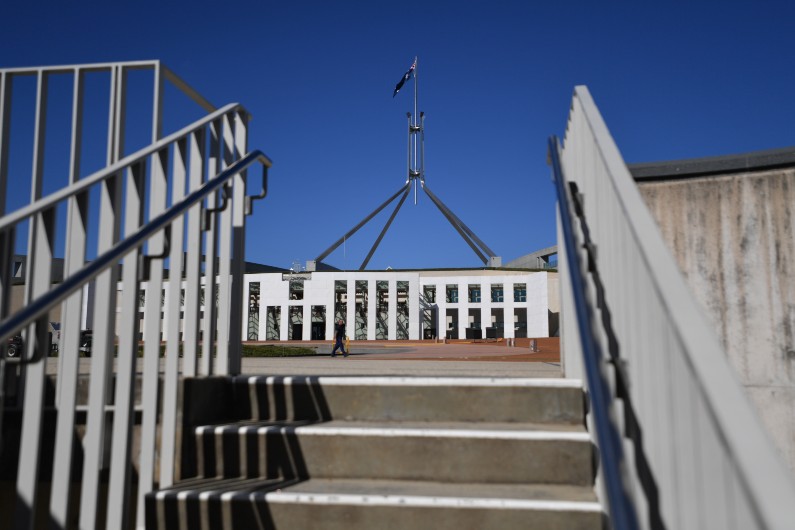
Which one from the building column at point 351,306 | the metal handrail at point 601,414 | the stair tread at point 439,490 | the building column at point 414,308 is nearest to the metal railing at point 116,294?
the stair tread at point 439,490

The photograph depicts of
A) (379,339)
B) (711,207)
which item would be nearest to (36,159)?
(711,207)

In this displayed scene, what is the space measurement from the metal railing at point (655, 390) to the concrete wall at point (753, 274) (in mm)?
1281

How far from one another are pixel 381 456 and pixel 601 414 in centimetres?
117

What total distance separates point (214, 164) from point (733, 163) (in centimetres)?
270

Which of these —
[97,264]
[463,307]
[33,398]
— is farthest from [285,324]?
[97,264]

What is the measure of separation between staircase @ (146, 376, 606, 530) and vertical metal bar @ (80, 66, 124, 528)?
0.77 feet

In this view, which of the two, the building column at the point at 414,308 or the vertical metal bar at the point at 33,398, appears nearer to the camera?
the vertical metal bar at the point at 33,398

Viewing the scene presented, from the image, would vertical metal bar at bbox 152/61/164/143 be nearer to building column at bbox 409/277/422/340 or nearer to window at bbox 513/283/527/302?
building column at bbox 409/277/422/340

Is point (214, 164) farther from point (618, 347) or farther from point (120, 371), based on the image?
point (618, 347)

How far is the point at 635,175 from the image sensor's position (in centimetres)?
328

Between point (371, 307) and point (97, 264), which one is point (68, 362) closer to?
point (97, 264)

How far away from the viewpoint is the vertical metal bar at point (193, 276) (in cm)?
238

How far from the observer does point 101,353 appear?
193 cm

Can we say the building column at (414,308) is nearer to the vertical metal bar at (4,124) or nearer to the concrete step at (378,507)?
the vertical metal bar at (4,124)
